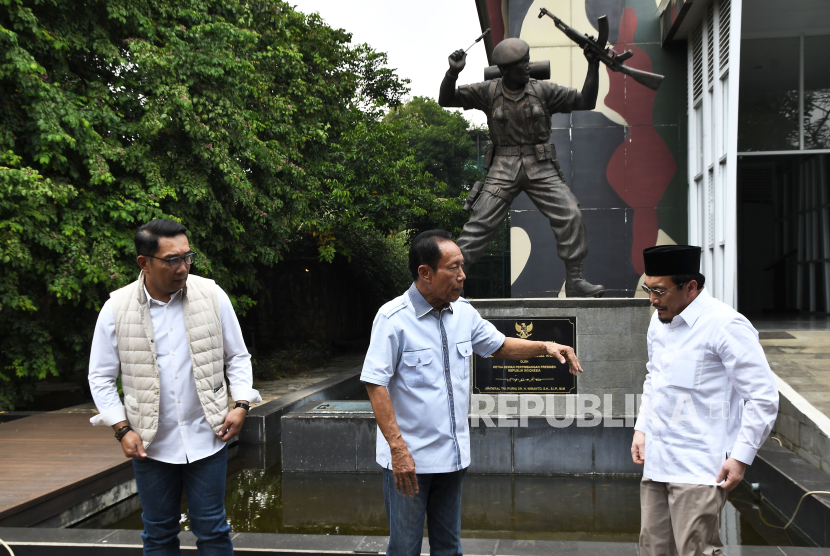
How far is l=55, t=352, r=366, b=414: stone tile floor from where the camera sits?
896 centimetres

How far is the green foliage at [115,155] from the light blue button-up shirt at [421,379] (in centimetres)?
603

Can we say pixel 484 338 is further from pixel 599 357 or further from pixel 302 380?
pixel 302 380

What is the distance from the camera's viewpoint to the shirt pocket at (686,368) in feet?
8.54

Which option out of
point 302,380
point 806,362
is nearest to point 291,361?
point 302,380

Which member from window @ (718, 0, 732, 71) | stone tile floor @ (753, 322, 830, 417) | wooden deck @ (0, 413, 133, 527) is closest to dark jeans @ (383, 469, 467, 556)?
wooden deck @ (0, 413, 133, 527)

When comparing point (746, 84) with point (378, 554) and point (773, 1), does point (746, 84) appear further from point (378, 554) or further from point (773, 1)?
point (378, 554)

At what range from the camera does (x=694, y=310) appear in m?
2.66

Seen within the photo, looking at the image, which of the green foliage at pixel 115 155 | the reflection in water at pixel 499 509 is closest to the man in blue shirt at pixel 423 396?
the reflection in water at pixel 499 509

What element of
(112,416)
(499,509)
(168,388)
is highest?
(168,388)

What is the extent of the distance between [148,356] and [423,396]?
48.4 inches

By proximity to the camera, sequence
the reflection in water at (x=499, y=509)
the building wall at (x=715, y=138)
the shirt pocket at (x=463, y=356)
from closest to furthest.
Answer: the shirt pocket at (x=463, y=356), the reflection in water at (x=499, y=509), the building wall at (x=715, y=138)

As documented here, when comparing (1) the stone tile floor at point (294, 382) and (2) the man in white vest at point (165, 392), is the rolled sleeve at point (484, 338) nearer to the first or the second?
(2) the man in white vest at point (165, 392)

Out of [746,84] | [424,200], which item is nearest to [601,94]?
[746,84]

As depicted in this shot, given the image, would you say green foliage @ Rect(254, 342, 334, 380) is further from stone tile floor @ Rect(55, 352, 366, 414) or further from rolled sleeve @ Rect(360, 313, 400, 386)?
rolled sleeve @ Rect(360, 313, 400, 386)
